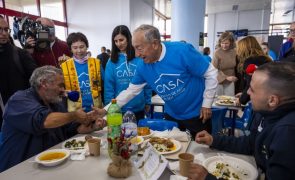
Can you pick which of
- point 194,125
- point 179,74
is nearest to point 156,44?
point 179,74

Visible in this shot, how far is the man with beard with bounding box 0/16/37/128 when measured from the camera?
2.41m

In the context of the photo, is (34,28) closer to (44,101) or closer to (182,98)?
(44,101)

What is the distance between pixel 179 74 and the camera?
6.70 ft

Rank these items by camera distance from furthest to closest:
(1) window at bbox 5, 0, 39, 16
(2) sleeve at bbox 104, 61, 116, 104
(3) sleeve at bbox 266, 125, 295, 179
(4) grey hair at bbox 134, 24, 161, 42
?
(1) window at bbox 5, 0, 39, 16 → (2) sleeve at bbox 104, 61, 116, 104 → (4) grey hair at bbox 134, 24, 161, 42 → (3) sleeve at bbox 266, 125, 295, 179

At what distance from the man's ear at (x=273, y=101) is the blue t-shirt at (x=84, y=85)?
1753mm

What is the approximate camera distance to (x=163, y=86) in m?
2.09


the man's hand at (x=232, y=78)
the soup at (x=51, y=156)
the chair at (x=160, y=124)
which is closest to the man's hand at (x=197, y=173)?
the soup at (x=51, y=156)

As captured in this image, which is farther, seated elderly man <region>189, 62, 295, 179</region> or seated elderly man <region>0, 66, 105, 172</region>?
seated elderly man <region>0, 66, 105, 172</region>

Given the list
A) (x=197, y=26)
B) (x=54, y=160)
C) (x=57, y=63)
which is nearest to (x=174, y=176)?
(x=54, y=160)

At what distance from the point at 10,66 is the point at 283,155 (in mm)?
2534

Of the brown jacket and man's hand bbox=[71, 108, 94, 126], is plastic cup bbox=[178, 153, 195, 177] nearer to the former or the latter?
man's hand bbox=[71, 108, 94, 126]

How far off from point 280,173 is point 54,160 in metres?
1.20

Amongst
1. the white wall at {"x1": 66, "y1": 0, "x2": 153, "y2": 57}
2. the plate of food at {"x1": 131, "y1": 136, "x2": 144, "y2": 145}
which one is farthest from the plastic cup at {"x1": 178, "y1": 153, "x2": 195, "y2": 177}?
the white wall at {"x1": 66, "y1": 0, "x2": 153, "y2": 57}

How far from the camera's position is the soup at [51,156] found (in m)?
1.46
